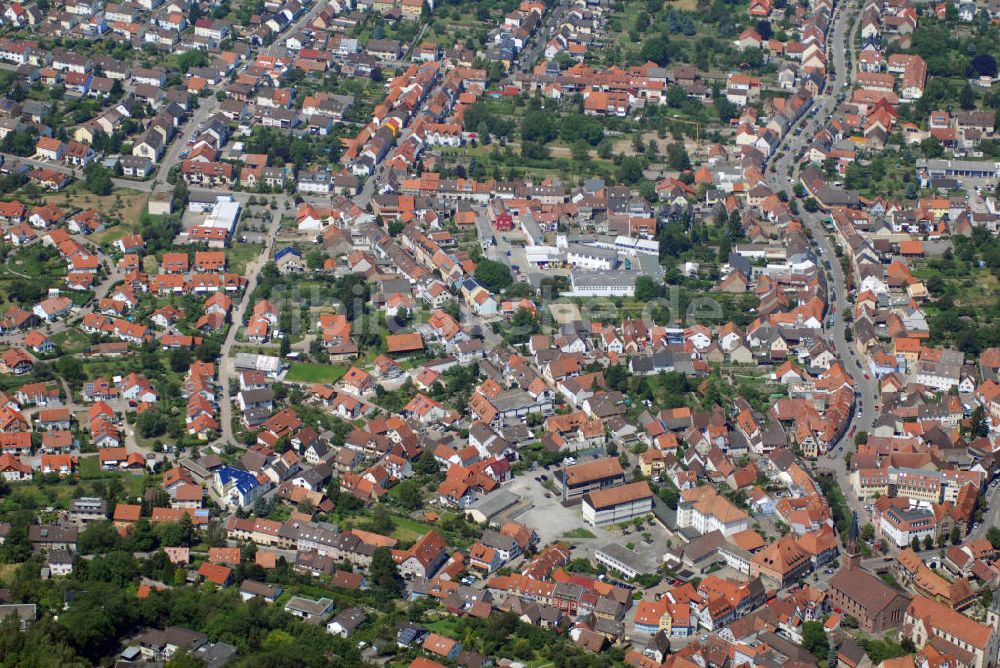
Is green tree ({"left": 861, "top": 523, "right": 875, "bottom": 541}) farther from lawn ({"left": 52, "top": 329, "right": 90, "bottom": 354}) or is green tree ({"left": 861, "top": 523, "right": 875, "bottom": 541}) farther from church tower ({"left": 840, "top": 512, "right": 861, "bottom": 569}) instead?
lawn ({"left": 52, "top": 329, "right": 90, "bottom": 354})

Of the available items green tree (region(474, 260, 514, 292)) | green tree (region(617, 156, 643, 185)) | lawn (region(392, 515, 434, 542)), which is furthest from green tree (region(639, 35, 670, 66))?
lawn (region(392, 515, 434, 542))

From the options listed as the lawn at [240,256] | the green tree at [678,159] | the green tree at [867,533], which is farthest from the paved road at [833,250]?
the lawn at [240,256]

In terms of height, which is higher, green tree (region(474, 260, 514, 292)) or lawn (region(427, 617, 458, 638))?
green tree (region(474, 260, 514, 292))

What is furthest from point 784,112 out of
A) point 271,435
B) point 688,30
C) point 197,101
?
point 271,435

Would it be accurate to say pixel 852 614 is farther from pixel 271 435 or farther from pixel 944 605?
pixel 271 435

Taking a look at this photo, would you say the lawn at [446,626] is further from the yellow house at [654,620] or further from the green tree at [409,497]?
the green tree at [409,497]

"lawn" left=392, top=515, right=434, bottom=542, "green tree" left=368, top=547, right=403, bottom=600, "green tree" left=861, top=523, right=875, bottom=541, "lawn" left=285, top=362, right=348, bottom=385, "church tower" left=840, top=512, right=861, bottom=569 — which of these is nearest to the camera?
"green tree" left=368, top=547, right=403, bottom=600
